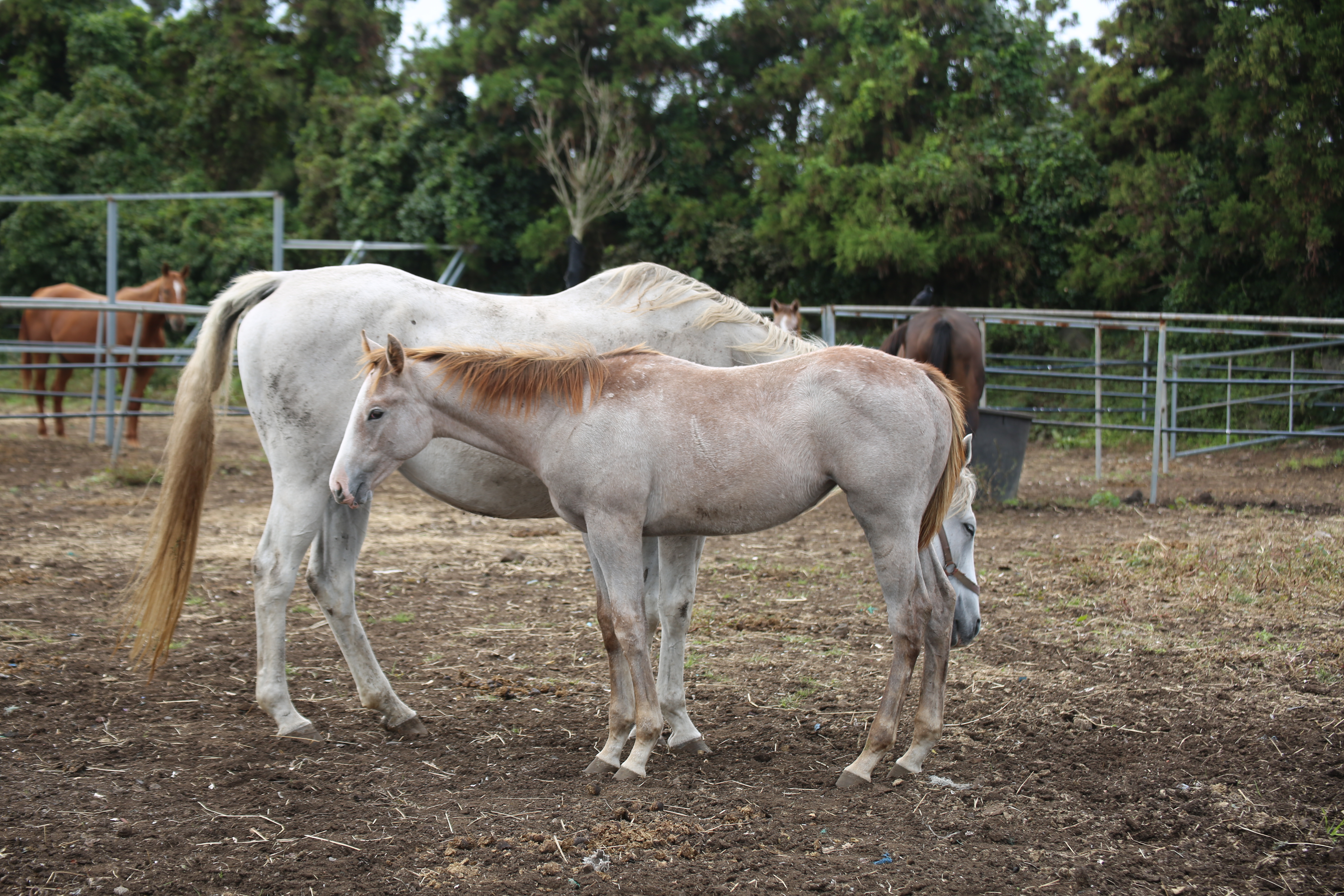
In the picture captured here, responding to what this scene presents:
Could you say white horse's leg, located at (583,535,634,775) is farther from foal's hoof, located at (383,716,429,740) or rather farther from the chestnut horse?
the chestnut horse

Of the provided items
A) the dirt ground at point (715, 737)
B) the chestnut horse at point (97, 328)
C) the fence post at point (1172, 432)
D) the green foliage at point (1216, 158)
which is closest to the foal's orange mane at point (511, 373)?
the dirt ground at point (715, 737)

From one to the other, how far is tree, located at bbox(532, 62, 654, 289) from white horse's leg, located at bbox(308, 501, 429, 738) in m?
15.3

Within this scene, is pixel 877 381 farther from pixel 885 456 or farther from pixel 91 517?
pixel 91 517

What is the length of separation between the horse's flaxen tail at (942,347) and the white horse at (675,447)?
174 inches

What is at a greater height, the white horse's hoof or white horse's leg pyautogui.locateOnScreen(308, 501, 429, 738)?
white horse's leg pyautogui.locateOnScreen(308, 501, 429, 738)

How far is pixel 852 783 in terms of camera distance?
3.19 meters

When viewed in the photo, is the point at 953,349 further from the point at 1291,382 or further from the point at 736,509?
the point at 736,509

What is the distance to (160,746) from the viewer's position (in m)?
3.56

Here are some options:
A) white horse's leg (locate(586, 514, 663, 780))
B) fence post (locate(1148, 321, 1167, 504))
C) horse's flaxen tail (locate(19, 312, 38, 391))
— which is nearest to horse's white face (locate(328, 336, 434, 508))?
white horse's leg (locate(586, 514, 663, 780))

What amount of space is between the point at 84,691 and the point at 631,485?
271 centimetres

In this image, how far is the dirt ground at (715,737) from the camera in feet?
8.71

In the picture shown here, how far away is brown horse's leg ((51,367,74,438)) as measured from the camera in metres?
11.4

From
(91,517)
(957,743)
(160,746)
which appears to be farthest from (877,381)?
(91,517)

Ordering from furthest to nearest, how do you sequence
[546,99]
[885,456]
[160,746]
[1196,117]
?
[546,99] < [1196,117] < [160,746] < [885,456]
